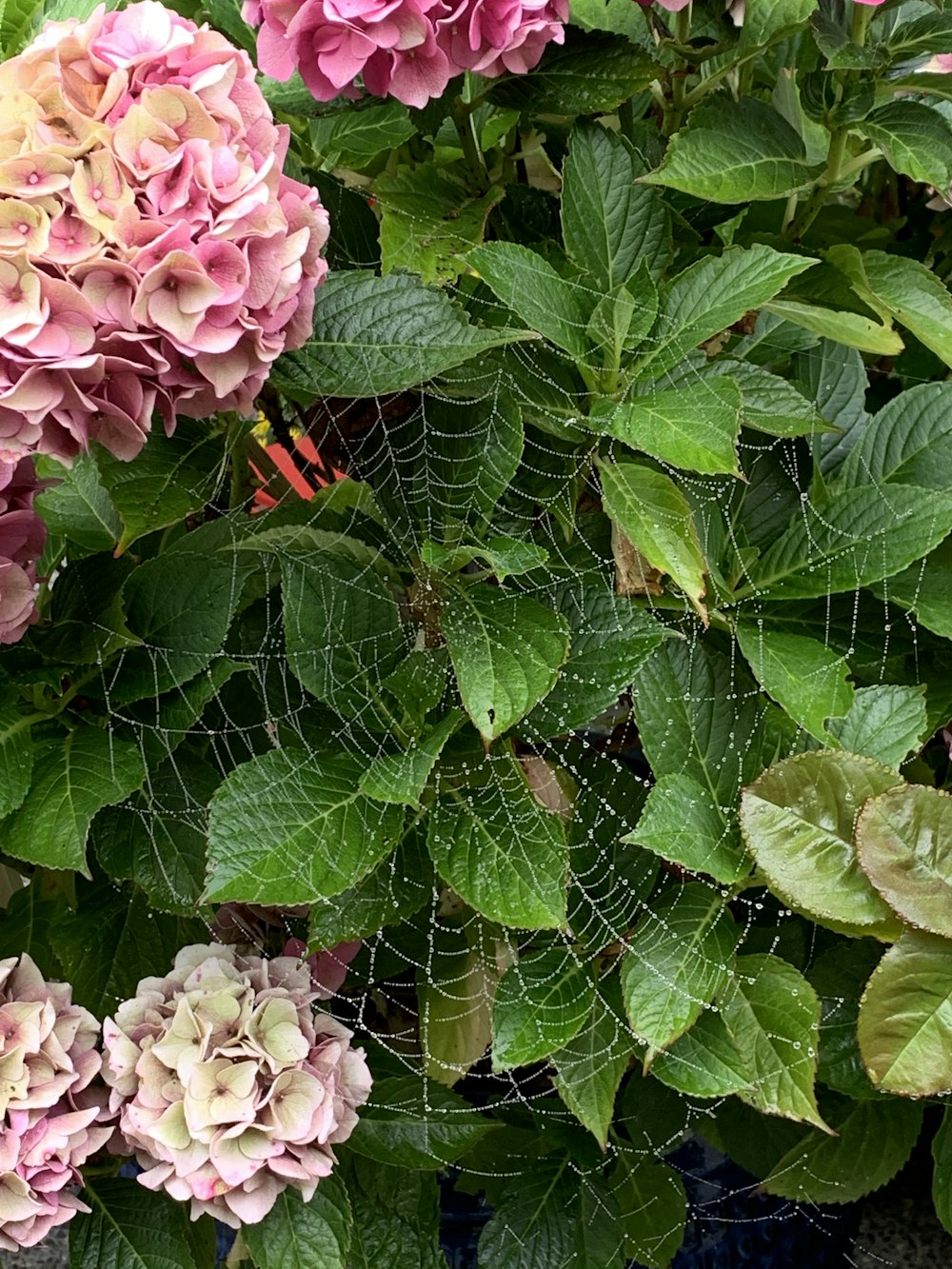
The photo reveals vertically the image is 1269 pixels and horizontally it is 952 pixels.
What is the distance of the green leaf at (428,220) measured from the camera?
43 cm

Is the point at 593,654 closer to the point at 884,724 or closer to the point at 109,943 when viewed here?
the point at 884,724

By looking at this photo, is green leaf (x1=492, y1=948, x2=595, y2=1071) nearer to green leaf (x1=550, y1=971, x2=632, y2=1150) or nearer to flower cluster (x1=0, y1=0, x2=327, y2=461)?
green leaf (x1=550, y1=971, x2=632, y2=1150)

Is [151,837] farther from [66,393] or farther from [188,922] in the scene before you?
[66,393]

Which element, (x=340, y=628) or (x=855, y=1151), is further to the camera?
(x=855, y=1151)

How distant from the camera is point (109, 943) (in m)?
0.51

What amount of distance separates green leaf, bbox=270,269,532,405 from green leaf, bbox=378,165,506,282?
0.07 feet

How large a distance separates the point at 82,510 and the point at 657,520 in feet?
0.80

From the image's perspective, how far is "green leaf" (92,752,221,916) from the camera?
0.45 meters

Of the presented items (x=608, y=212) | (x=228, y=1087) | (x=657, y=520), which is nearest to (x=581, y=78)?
(x=608, y=212)

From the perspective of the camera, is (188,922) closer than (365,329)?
No

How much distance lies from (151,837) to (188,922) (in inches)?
3.3

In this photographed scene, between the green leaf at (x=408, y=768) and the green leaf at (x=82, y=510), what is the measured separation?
0.15 meters

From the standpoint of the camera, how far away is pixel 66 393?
33 centimetres

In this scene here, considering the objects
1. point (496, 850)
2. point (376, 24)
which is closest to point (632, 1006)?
point (496, 850)
